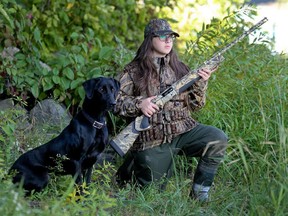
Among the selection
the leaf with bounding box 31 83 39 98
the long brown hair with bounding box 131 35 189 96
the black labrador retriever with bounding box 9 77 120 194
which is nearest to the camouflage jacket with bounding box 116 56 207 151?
the long brown hair with bounding box 131 35 189 96

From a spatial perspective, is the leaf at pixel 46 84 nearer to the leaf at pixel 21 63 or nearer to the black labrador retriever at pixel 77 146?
the leaf at pixel 21 63

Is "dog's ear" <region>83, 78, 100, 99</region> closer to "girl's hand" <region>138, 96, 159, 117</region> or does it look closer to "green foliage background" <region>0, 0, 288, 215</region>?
"girl's hand" <region>138, 96, 159, 117</region>

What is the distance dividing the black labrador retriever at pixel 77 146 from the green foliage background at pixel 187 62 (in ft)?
0.57

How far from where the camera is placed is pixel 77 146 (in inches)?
212

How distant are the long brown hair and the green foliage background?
765 mm

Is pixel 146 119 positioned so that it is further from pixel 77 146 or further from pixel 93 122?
pixel 77 146

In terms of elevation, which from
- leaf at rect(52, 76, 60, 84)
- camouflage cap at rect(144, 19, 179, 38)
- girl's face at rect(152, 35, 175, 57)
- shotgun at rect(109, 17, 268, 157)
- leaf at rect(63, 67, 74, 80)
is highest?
camouflage cap at rect(144, 19, 179, 38)

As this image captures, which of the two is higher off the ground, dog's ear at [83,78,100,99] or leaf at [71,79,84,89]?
dog's ear at [83,78,100,99]

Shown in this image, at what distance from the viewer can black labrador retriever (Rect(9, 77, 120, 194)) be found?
539 centimetres

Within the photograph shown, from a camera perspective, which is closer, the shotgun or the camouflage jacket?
the shotgun

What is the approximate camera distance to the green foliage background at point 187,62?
5.00 m

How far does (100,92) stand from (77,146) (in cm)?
46

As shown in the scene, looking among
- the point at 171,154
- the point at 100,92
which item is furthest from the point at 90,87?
the point at 171,154

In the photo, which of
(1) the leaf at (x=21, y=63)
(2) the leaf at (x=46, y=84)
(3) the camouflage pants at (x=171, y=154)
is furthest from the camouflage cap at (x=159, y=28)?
(1) the leaf at (x=21, y=63)
